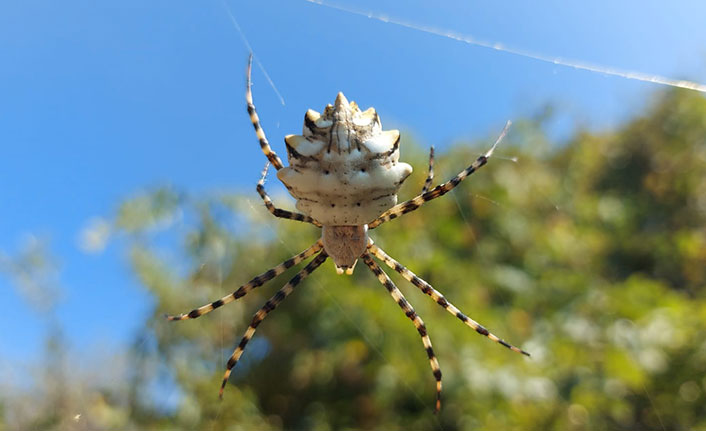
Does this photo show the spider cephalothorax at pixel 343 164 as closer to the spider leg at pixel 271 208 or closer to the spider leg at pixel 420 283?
the spider leg at pixel 271 208

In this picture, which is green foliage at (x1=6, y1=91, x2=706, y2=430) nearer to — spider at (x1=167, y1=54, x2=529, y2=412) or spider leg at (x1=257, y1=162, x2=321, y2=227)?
spider leg at (x1=257, y1=162, x2=321, y2=227)

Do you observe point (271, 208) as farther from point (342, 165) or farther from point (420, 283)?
point (420, 283)

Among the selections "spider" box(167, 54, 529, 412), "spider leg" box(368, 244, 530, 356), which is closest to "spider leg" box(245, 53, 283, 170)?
"spider" box(167, 54, 529, 412)

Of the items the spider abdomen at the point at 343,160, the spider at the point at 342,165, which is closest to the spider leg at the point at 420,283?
the spider at the point at 342,165

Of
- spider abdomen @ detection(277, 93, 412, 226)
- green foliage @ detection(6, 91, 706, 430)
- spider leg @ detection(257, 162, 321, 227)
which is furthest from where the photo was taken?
green foliage @ detection(6, 91, 706, 430)

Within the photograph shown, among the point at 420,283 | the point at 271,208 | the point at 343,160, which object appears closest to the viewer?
the point at 343,160

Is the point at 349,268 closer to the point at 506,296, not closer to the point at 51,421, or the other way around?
the point at 506,296

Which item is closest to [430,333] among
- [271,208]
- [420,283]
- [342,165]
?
[420,283]
